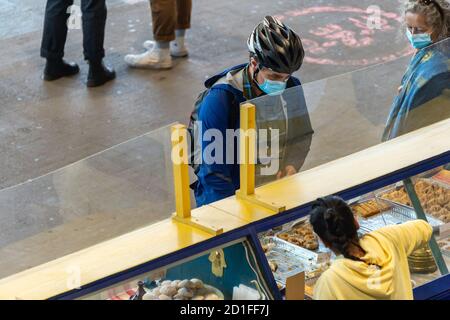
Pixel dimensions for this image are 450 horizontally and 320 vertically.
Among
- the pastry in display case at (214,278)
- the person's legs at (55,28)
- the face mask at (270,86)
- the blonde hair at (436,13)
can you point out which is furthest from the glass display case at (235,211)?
the person's legs at (55,28)

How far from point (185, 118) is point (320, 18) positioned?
9.82ft

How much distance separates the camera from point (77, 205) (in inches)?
174

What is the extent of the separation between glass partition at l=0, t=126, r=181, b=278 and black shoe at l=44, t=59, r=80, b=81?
505 centimetres

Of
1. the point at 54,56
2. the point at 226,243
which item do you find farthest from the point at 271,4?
the point at 226,243

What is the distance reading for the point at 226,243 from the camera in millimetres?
4191

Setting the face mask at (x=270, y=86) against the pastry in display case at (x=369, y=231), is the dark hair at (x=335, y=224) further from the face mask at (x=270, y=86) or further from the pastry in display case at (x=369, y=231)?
the face mask at (x=270, y=86)

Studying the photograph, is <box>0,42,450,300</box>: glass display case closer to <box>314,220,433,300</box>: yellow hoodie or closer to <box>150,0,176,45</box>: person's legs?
<box>314,220,433,300</box>: yellow hoodie

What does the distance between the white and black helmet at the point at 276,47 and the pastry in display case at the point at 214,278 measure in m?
1.19

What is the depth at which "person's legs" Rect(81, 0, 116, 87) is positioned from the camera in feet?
29.8

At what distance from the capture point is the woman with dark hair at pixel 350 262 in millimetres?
3793

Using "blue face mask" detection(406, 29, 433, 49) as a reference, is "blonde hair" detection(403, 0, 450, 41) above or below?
above

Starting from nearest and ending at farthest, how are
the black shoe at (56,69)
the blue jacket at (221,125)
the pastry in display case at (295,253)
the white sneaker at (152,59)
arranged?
the pastry in display case at (295,253)
the blue jacket at (221,125)
the black shoe at (56,69)
the white sneaker at (152,59)

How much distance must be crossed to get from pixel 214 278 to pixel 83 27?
5462 mm

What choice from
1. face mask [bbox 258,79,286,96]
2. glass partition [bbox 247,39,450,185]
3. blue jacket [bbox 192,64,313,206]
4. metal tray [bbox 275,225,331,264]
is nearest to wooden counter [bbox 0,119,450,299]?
glass partition [bbox 247,39,450,185]
